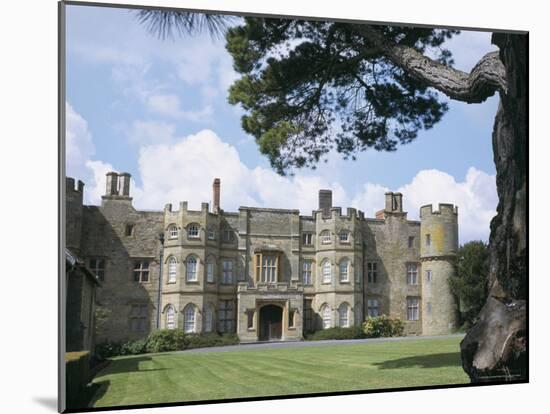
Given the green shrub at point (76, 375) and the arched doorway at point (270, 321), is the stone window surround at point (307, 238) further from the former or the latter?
the green shrub at point (76, 375)

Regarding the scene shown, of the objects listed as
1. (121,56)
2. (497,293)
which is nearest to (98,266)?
(121,56)

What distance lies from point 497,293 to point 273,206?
11.8 ft

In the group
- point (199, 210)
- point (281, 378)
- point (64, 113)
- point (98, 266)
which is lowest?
point (281, 378)

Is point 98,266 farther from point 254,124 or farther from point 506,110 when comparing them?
point 506,110

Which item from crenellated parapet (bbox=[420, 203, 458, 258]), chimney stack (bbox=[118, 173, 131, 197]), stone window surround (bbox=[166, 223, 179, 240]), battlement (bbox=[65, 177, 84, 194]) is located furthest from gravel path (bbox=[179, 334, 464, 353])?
battlement (bbox=[65, 177, 84, 194])

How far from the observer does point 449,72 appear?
11.2 m

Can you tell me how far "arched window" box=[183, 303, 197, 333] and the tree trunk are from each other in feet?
13.2

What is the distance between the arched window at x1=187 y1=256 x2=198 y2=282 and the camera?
11.2 meters

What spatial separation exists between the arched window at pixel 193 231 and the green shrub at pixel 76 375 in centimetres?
241

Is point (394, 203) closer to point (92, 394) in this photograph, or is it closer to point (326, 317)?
point (326, 317)

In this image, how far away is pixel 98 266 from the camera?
10023mm

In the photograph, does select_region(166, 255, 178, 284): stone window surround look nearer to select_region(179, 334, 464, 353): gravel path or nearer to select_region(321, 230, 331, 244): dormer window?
select_region(179, 334, 464, 353): gravel path

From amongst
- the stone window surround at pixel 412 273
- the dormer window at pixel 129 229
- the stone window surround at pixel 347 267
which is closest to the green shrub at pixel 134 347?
the dormer window at pixel 129 229

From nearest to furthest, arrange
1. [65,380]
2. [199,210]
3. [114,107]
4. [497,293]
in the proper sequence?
[65,380] → [114,107] → [199,210] → [497,293]
